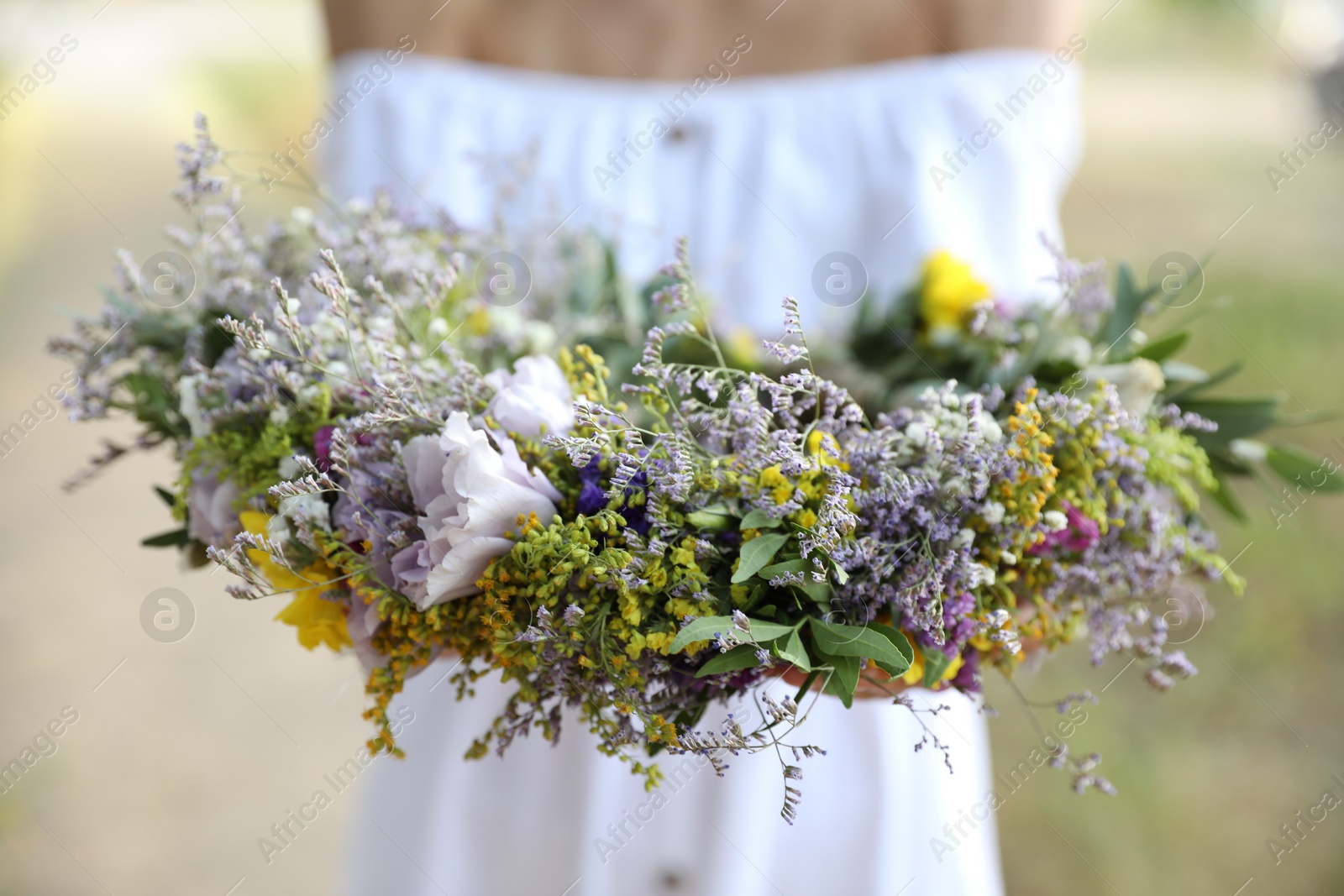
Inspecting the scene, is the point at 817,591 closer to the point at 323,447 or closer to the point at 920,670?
the point at 920,670

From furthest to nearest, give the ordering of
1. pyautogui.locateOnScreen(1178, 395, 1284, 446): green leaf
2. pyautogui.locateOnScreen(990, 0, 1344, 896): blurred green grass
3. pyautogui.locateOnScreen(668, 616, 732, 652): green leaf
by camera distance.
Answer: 1. pyautogui.locateOnScreen(990, 0, 1344, 896): blurred green grass
2. pyautogui.locateOnScreen(1178, 395, 1284, 446): green leaf
3. pyautogui.locateOnScreen(668, 616, 732, 652): green leaf

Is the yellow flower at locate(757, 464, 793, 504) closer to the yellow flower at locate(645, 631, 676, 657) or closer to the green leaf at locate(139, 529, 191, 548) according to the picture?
the yellow flower at locate(645, 631, 676, 657)

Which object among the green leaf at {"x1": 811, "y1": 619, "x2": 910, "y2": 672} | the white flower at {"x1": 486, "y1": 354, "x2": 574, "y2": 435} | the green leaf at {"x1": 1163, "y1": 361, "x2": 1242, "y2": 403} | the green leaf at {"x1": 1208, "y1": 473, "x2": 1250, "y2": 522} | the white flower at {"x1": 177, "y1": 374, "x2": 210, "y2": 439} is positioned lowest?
the green leaf at {"x1": 811, "y1": 619, "x2": 910, "y2": 672}

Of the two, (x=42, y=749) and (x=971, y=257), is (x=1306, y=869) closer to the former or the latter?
(x=971, y=257)

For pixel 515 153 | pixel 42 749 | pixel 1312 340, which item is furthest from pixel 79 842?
pixel 1312 340

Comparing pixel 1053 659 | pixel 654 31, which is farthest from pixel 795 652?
pixel 1053 659

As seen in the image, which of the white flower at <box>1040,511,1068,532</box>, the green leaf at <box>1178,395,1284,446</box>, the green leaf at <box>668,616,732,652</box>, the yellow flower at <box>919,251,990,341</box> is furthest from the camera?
the yellow flower at <box>919,251,990,341</box>

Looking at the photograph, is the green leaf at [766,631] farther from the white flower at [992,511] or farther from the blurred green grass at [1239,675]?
the blurred green grass at [1239,675]

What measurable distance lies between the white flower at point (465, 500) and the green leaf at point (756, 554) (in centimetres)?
13

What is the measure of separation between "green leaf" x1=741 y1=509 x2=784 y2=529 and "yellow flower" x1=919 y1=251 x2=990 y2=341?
1.55 feet

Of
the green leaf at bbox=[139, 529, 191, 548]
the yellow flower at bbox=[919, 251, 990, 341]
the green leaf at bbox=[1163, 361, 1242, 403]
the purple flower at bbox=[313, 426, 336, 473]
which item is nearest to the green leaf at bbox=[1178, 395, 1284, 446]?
the green leaf at bbox=[1163, 361, 1242, 403]

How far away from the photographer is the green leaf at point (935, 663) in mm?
624

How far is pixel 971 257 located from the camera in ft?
4.11

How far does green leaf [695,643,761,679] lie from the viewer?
22.6 inches
